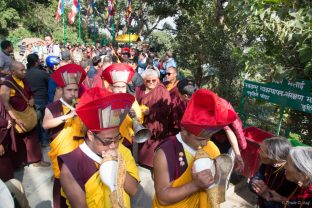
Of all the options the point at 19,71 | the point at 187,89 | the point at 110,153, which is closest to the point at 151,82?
the point at 187,89

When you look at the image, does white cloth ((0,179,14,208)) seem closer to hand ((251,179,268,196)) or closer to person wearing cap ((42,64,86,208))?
person wearing cap ((42,64,86,208))

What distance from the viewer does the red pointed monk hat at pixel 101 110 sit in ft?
5.98

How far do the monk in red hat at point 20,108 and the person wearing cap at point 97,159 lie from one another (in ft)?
9.60

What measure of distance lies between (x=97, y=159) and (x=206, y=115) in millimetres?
719

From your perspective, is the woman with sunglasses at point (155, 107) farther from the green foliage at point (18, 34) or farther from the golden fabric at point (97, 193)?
the green foliage at point (18, 34)

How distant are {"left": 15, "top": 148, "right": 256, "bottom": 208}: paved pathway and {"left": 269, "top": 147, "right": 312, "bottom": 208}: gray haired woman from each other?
1940mm

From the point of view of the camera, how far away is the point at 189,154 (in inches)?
79.8

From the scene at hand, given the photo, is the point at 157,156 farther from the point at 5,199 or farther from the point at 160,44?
the point at 160,44

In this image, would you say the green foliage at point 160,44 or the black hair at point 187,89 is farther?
the green foliage at point 160,44

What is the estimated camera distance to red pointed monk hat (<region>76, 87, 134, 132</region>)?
1.82 m

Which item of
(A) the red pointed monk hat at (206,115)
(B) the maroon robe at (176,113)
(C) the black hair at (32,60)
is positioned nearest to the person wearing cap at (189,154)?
(A) the red pointed monk hat at (206,115)

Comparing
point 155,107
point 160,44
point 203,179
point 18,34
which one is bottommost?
point 160,44

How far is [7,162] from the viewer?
13.0ft

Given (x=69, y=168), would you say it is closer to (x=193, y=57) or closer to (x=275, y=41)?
(x=275, y=41)
